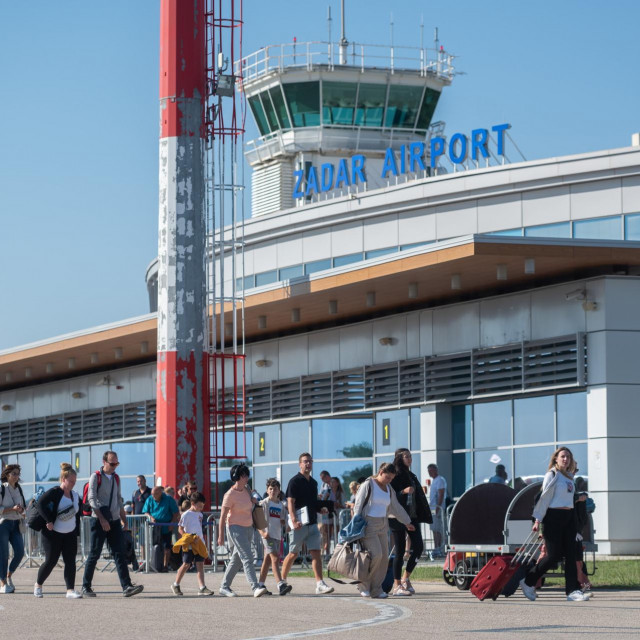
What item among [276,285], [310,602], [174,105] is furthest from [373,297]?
[310,602]

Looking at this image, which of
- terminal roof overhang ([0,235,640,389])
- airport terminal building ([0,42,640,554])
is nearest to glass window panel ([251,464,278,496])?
airport terminal building ([0,42,640,554])

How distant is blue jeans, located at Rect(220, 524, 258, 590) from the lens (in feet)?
56.9

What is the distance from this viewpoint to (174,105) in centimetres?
2636

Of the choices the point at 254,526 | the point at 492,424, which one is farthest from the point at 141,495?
the point at 254,526

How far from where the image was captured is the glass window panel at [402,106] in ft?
162

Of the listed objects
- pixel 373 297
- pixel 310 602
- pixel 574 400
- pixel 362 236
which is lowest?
pixel 310 602

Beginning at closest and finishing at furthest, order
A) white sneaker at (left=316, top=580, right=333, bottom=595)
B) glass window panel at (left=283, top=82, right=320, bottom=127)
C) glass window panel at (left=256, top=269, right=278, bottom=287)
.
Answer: white sneaker at (left=316, top=580, right=333, bottom=595) → glass window panel at (left=256, top=269, right=278, bottom=287) → glass window panel at (left=283, top=82, right=320, bottom=127)

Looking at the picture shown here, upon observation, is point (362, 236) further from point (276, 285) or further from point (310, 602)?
point (310, 602)

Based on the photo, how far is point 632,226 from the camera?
104ft

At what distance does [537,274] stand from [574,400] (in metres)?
2.46

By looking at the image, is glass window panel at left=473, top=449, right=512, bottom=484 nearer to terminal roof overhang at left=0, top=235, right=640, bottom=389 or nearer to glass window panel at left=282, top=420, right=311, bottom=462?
terminal roof overhang at left=0, top=235, right=640, bottom=389

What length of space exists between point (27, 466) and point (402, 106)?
58.9ft

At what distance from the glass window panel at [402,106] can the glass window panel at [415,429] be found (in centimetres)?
2156

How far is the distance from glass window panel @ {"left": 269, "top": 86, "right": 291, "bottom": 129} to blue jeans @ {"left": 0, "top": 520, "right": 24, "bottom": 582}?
103 feet
